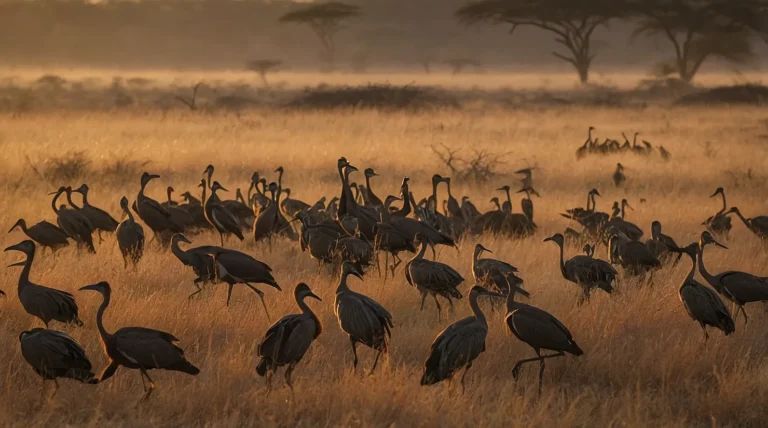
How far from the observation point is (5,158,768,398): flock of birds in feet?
20.3

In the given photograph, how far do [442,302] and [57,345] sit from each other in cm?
376

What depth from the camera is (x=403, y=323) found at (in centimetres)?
825

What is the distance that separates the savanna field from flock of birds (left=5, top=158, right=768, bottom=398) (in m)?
0.18

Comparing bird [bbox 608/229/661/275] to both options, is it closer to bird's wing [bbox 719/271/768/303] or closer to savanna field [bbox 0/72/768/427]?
savanna field [bbox 0/72/768/427]

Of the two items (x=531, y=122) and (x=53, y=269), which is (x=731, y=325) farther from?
(x=531, y=122)

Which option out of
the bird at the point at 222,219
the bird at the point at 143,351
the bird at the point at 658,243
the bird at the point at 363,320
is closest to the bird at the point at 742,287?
the bird at the point at 658,243

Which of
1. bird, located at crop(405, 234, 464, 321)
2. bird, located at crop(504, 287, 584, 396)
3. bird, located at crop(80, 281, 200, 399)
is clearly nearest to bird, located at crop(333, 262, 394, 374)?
bird, located at crop(504, 287, 584, 396)

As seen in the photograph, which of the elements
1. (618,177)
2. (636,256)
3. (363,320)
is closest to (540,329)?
(363,320)

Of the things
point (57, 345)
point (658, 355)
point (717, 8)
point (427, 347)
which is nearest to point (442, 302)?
point (427, 347)

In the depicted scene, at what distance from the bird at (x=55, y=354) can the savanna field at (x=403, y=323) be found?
0.20 m

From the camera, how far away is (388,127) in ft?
83.3

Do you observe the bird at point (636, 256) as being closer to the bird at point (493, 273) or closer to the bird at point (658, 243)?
the bird at point (658, 243)

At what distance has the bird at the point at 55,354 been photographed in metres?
6.04

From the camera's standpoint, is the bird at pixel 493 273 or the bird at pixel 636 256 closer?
the bird at pixel 493 273
